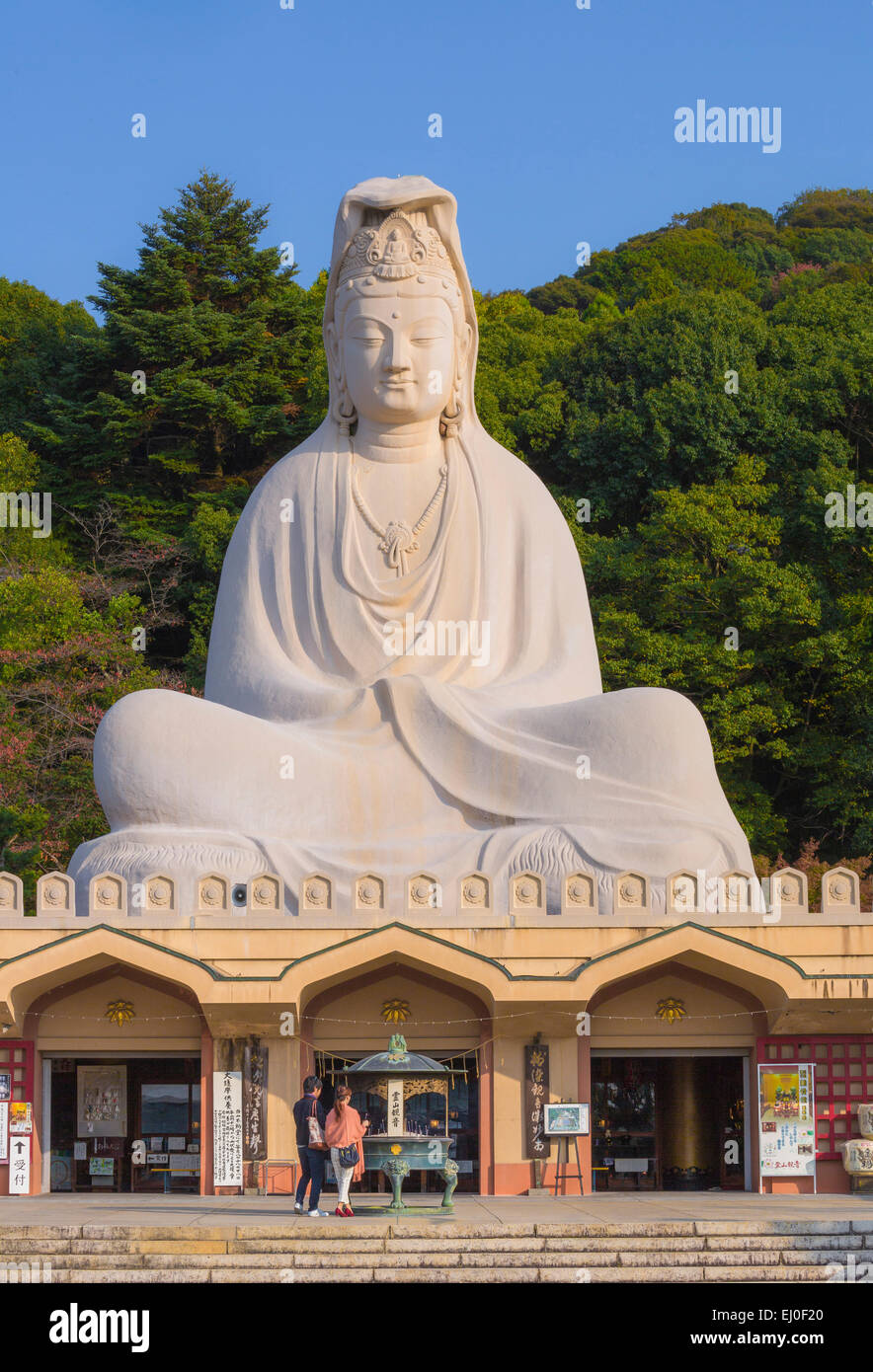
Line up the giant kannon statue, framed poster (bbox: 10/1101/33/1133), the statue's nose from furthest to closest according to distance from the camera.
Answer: the statue's nose, the giant kannon statue, framed poster (bbox: 10/1101/33/1133)

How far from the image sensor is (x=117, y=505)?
34.3 meters

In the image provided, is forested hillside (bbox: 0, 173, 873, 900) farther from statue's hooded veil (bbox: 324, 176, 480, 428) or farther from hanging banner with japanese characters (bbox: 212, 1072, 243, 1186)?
hanging banner with japanese characters (bbox: 212, 1072, 243, 1186)

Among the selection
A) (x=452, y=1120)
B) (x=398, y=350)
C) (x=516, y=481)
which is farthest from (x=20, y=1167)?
(x=398, y=350)

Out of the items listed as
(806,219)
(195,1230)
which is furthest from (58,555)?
(806,219)

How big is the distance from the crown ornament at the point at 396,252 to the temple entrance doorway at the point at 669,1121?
28.4 ft

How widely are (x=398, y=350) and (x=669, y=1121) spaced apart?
8.48 m

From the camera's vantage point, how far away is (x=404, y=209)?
867 inches

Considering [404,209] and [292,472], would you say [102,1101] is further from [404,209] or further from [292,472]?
[404,209]

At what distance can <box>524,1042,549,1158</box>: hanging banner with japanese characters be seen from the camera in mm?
17906

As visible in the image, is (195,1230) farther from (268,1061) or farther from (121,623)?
(121,623)

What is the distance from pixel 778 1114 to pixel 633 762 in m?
3.53

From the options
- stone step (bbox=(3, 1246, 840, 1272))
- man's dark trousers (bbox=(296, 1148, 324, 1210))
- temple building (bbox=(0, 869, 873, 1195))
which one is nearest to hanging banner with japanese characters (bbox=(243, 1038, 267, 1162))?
temple building (bbox=(0, 869, 873, 1195))

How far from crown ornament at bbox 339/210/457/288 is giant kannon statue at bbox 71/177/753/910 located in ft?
0.08

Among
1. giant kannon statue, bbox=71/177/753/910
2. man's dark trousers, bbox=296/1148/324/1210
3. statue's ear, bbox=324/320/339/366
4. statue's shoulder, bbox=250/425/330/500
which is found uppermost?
statue's ear, bbox=324/320/339/366
